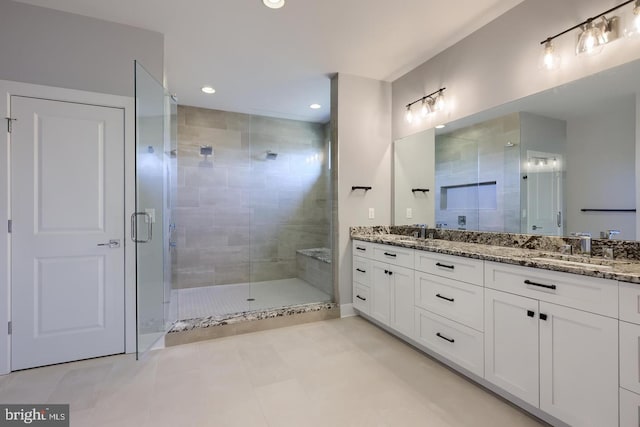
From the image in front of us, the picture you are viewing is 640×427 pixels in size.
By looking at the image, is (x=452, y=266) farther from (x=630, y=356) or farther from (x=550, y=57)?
(x=550, y=57)

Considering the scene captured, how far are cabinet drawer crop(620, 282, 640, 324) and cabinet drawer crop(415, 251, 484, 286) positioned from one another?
667 millimetres

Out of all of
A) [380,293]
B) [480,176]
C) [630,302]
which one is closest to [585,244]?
[630,302]

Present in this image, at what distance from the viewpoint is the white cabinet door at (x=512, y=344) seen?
1569mm

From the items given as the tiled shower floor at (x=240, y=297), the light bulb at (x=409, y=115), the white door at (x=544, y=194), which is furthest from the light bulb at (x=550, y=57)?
the tiled shower floor at (x=240, y=297)

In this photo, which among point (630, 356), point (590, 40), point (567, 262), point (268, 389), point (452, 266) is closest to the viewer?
point (630, 356)

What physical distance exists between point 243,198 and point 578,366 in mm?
4097

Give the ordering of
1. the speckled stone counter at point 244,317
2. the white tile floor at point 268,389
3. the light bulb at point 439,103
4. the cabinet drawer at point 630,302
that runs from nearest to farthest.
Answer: the cabinet drawer at point 630,302 < the white tile floor at point 268,389 < the speckled stone counter at point 244,317 < the light bulb at point 439,103

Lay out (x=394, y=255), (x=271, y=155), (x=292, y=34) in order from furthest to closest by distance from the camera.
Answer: (x=271, y=155)
(x=394, y=255)
(x=292, y=34)

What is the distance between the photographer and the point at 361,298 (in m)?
3.16

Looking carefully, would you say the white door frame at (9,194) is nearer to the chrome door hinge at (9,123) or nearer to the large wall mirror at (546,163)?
the chrome door hinge at (9,123)

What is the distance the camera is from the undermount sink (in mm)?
1524

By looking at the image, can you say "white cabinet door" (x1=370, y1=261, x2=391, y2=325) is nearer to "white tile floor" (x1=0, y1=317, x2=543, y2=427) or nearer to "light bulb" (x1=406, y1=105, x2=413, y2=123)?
"white tile floor" (x1=0, y1=317, x2=543, y2=427)

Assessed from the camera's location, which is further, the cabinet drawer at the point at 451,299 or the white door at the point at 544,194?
the white door at the point at 544,194

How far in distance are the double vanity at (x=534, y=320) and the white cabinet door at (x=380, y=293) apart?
0.11 meters
